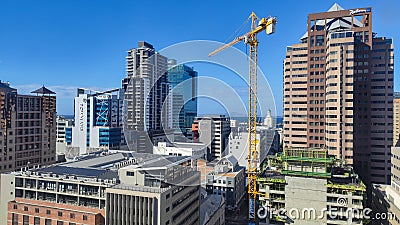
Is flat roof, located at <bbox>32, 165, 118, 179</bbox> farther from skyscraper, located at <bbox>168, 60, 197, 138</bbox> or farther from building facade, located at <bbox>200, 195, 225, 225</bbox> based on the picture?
building facade, located at <bbox>200, 195, 225, 225</bbox>

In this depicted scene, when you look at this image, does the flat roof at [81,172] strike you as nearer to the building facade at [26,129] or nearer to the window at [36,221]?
the window at [36,221]

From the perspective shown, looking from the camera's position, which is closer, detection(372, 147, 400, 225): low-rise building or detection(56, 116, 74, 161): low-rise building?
detection(372, 147, 400, 225): low-rise building

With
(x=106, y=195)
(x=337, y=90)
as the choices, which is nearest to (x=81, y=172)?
(x=106, y=195)

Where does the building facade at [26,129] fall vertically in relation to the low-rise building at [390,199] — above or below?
above

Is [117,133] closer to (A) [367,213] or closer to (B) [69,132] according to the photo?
(B) [69,132]

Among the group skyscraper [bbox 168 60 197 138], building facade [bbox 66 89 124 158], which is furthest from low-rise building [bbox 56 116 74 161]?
skyscraper [bbox 168 60 197 138]

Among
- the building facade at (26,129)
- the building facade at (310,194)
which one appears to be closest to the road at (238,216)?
the building facade at (310,194)
